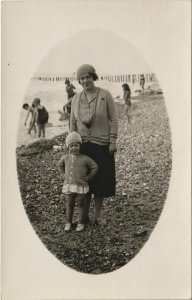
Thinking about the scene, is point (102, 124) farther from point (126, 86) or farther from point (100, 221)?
point (100, 221)

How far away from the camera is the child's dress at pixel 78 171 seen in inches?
53.4

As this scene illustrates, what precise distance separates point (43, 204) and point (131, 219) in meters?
0.28

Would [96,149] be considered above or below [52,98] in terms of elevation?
below

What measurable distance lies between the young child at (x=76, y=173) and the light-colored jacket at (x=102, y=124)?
0.03m

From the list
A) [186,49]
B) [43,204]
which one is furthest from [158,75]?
[43,204]

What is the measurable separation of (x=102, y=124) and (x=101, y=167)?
13 centimetres

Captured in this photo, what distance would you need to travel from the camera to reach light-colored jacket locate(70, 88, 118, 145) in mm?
1357

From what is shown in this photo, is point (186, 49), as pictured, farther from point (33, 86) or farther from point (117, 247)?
point (117, 247)

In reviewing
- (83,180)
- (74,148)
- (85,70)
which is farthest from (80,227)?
(85,70)

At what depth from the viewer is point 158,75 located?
1347 millimetres

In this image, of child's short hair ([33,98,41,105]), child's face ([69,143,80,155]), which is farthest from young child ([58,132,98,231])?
child's short hair ([33,98,41,105])

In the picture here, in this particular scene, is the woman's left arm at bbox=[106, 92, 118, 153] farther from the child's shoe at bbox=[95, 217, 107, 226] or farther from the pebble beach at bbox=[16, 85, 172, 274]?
the child's shoe at bbox=[95, 217, 107, 226]

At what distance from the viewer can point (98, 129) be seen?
136cm

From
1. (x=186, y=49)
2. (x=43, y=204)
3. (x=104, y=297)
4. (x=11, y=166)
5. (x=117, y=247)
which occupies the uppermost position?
(x=186, y=49)
